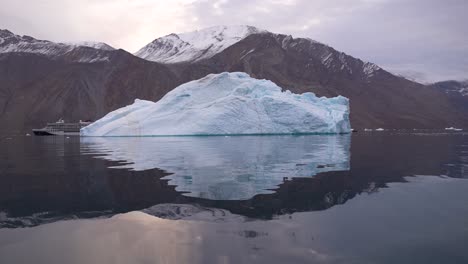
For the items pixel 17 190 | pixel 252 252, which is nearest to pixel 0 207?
pixel 17 190

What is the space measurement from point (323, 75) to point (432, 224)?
632 ft

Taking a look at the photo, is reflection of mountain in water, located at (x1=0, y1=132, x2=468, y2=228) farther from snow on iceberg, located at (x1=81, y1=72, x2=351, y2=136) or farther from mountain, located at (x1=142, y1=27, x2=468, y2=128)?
mountain, located at (x1=142, y1=27, x2=468, y2=128)

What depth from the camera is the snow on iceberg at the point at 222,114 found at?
1801 inches

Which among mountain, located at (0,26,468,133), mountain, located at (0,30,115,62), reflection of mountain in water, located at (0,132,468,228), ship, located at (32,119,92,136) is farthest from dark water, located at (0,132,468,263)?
mountain, located at (0,30,115,62)

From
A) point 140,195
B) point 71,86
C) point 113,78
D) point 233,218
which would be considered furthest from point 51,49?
point 233,218

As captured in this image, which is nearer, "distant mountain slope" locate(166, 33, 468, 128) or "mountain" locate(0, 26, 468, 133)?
"mountain" locate(0, 26, 468, 133)

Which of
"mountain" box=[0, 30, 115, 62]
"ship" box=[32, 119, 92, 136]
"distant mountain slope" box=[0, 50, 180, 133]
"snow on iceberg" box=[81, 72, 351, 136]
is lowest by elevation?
"ship" box=[32, 119, 92, 136]

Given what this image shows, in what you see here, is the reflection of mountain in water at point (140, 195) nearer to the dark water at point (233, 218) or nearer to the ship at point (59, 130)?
the dark water at point (233, 218)

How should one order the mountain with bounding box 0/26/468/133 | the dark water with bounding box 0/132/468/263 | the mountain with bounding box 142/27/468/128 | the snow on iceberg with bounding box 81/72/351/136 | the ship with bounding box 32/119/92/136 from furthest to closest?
the mountain with bounding box 142/27/468/128
the mountain with bounding box 0/26/468/133
the ship with bounding box 32/119/92/136
the snow on iceberg with bounding box 81/72/351/136
the dark water with bounding box 0/132/468/263

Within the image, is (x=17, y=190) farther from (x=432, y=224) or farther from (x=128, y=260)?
(x=432, y=224)

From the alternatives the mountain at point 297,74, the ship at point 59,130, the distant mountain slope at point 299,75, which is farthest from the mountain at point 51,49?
the ship at point 59,130

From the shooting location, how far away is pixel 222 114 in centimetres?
4550

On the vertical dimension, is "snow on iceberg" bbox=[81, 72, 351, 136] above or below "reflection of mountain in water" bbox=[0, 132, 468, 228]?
above

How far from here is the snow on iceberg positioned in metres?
45.8
